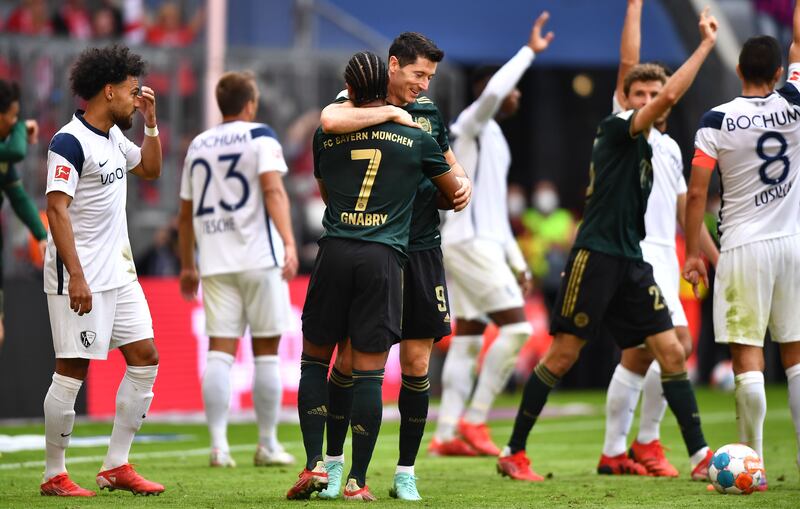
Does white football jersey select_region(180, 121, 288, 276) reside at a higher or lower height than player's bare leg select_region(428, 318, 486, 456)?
higher

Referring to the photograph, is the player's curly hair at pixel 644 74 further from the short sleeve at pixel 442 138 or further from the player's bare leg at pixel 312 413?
the player's bare leg at pixel 312 413

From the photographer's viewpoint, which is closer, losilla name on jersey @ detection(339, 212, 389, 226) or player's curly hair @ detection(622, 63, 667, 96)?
losilla name on jersey @ detection(339, 212, 389, 226)

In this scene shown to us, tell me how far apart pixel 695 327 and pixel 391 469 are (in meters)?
10.6

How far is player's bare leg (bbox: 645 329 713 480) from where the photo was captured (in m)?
8.06

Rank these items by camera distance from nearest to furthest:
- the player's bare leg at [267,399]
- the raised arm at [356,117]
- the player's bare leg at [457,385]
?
1. the raised arm at [356,117]
2. the player's bare leg at [267,399]
3. the player's bare leg at [457,385]

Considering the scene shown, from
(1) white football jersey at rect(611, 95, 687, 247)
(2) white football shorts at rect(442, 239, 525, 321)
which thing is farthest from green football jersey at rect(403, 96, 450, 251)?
(2) white football shorts at rect(442, 239, 525, 321)

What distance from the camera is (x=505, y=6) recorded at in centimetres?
2083

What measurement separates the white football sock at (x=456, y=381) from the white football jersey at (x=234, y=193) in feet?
6.03

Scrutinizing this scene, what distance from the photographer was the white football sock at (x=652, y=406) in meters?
8.77

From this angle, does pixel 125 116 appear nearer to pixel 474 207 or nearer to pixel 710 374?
pixel 474 207

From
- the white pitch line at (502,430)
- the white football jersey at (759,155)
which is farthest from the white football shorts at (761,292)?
the white pitch line at (502,430)

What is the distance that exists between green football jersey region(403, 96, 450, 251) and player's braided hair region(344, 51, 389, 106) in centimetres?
40

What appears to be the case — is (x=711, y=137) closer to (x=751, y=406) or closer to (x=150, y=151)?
(x=751, y=406)

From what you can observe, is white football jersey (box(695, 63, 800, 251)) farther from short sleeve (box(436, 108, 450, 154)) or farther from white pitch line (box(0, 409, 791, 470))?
white pitch line (box(0, 409, 791, 470))
